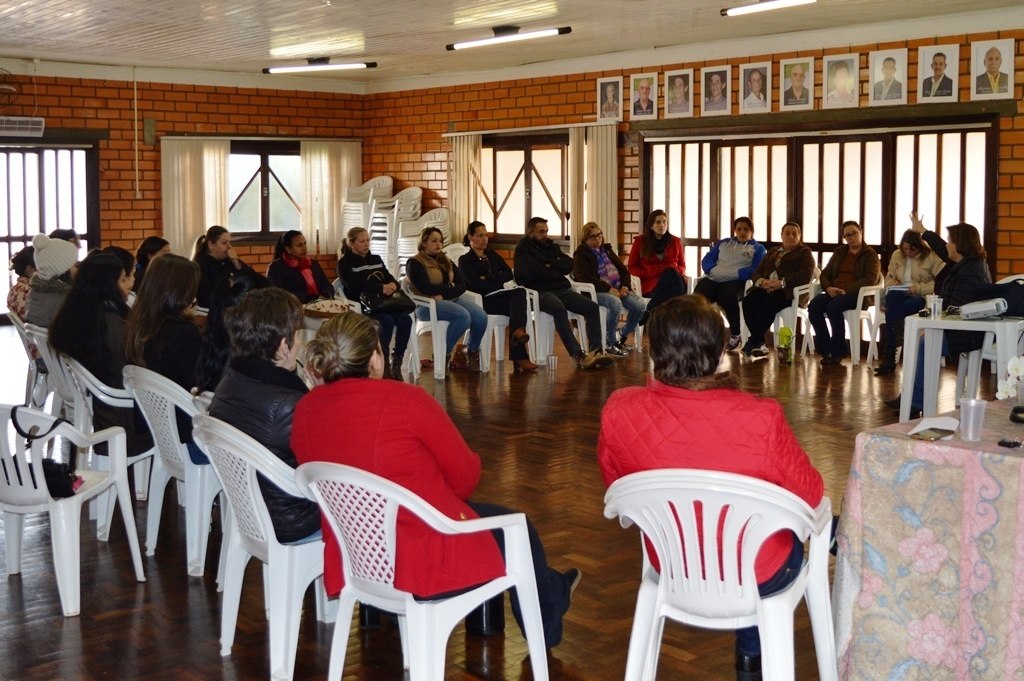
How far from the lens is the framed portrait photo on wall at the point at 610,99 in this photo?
12.7 m

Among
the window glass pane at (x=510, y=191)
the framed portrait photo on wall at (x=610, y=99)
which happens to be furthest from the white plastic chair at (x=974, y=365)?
the window glass pane at (x=510, y=191)

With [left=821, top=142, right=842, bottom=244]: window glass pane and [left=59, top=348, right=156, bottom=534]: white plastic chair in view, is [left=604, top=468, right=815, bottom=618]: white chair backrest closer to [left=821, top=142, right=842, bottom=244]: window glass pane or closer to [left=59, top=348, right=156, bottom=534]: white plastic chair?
[left=59, top=348, right=156, bottom=534]: white plastic chair

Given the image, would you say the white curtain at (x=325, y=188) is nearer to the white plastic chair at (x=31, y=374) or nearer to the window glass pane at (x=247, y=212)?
the window glass pane at (x=247, y=212)

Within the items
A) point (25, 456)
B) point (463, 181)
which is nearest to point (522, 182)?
point (463, 181)

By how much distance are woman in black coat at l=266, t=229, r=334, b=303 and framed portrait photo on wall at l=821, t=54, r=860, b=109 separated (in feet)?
15.9

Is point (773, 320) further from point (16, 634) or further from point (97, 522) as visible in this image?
point (16, 634)

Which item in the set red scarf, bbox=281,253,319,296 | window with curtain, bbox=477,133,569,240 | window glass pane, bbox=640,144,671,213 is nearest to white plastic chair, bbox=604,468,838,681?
red scarf, bbox=281,253,319,296

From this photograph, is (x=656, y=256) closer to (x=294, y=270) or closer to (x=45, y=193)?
(x=294, y=270)

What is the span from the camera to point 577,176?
13.2 metres

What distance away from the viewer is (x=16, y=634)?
395cm

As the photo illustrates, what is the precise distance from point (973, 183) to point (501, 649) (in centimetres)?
763

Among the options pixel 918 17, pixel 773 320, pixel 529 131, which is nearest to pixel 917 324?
pixel 773 320

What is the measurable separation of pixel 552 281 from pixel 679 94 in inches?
124

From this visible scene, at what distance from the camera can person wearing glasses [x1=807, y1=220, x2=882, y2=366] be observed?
995 cm
